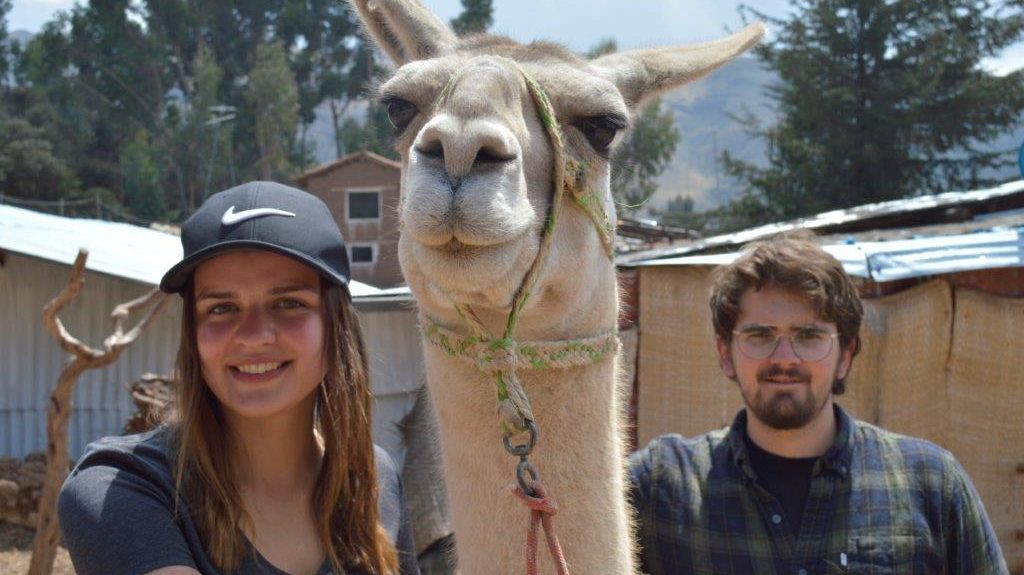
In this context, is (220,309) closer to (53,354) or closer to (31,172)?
(53,354)

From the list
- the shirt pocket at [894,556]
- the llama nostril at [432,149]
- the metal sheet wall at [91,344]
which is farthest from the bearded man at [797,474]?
the metal sheet wall at [91,344]

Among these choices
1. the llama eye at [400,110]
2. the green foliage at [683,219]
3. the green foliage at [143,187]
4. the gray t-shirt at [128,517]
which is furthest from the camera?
the green foliage at [143,187]

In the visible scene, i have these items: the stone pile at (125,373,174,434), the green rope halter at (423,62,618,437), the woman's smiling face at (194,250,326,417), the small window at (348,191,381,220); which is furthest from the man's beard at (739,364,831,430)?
the small window at (348,191,381,220)

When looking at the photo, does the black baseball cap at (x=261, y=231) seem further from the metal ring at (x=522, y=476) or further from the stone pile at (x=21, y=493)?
the stone pile at (x=21, y=493)

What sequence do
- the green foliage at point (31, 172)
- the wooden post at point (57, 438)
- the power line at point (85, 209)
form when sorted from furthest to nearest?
the green foliage at point (31, 172), the power line at point (85, 209), the wooden post at point (57, 438)

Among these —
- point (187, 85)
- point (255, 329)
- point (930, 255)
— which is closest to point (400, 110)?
point (255, 329)

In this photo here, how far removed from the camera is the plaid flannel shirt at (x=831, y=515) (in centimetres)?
292

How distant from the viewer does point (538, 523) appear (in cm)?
218

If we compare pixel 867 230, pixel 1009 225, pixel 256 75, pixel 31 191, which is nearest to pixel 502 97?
pixel 1009 225

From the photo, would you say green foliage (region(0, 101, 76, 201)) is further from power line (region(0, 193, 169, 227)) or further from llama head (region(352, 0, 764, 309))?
llama head (region(352, 0, 764, 309))

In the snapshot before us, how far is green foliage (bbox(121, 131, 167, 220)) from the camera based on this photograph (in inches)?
1738

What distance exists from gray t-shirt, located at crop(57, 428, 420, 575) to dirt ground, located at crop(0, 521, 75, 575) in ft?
29.2

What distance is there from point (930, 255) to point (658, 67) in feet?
18.6

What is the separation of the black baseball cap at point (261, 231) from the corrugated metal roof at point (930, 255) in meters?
5.78
